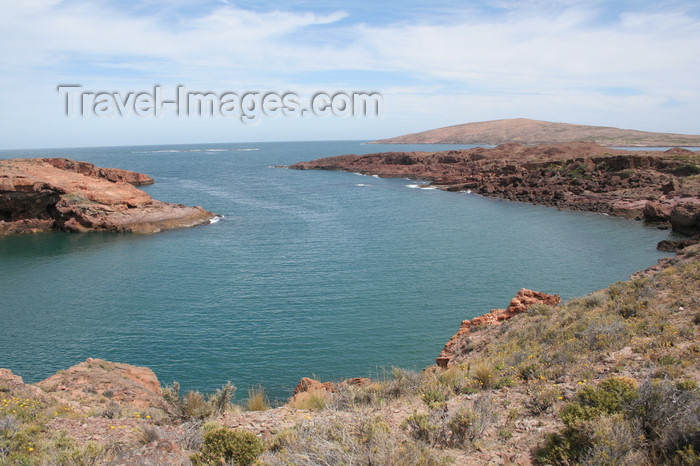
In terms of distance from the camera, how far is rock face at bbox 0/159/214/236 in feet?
155

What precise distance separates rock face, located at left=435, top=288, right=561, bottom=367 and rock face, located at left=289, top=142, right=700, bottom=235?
94.5 ft

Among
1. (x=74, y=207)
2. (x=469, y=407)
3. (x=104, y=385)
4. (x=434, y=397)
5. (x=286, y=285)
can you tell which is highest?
(x=74, y=207)

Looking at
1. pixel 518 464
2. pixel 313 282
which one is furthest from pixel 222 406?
pixel 313 282

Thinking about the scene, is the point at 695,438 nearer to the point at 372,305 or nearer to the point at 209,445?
the point at 209,445

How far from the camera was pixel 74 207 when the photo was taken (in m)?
47.9

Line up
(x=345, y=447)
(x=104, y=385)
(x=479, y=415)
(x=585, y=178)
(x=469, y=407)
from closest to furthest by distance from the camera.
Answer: (x=345, y=447), (x=479, y=415), (x=469, y=407), (x=104, y=385), (x=585, y=178)

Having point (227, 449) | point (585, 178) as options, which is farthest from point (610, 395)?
point (585, 178)

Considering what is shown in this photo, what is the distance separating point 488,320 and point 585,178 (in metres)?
57.6

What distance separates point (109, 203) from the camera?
4944 cm

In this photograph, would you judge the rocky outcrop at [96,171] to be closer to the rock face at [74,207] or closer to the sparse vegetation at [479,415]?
the rock face at [74,207]

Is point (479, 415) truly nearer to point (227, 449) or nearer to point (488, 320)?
point (227, 449)

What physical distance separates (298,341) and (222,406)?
33.3 feet

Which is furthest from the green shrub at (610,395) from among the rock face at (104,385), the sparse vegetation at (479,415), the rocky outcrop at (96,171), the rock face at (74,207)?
the rocky outcrop at (96,171)

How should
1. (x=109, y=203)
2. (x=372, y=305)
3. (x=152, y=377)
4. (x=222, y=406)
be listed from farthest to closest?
(x=109, y=203)
(x=372, y=305)
(x=152, y=377)
(x=222, y=406)
